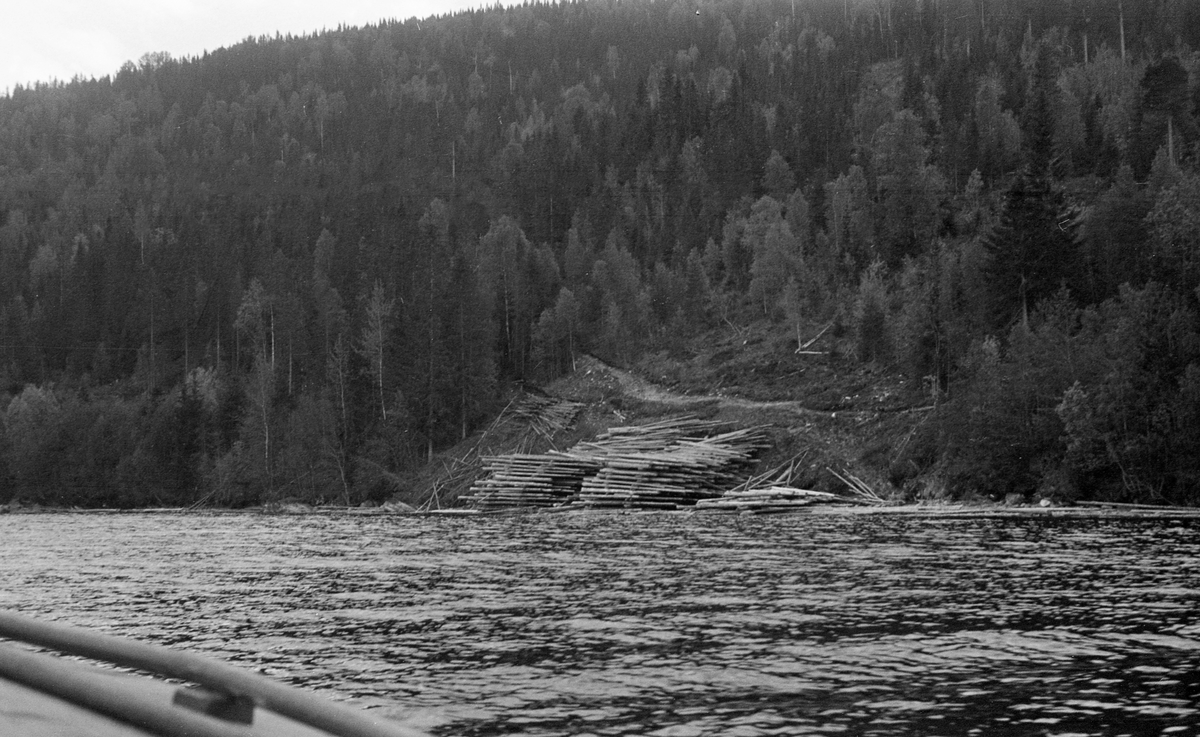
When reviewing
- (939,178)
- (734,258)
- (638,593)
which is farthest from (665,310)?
(638,593)

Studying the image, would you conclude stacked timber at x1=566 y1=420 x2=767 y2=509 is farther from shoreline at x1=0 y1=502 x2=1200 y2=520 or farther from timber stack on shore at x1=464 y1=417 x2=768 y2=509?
shoreline at x1=0 y1=502 x2=1200 y2=520

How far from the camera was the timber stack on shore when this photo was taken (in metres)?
51.4

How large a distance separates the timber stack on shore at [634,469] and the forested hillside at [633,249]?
27.2 feet

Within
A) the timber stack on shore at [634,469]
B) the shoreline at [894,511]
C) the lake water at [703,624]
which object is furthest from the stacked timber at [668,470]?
the lake water at [703,624]

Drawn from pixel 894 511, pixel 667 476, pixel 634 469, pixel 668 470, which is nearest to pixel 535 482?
pixel 634 469

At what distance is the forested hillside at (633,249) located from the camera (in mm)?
51281

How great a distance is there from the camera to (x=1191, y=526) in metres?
33.2

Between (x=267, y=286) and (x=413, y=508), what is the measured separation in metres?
55.0

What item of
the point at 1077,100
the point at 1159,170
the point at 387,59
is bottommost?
the point at 1159,170

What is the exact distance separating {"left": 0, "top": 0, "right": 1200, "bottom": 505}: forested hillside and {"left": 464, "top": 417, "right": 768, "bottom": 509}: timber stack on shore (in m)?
8.31

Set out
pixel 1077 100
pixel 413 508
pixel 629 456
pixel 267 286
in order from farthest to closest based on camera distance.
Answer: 1. pixel 267 286
2. pixel 1077 100
3. pixel 413 508
4. pixel 629 456

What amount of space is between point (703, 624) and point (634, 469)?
35149mm

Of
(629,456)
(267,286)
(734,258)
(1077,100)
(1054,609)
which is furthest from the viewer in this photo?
(267,286)

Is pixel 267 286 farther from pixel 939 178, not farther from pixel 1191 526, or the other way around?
pixel 1191 526
